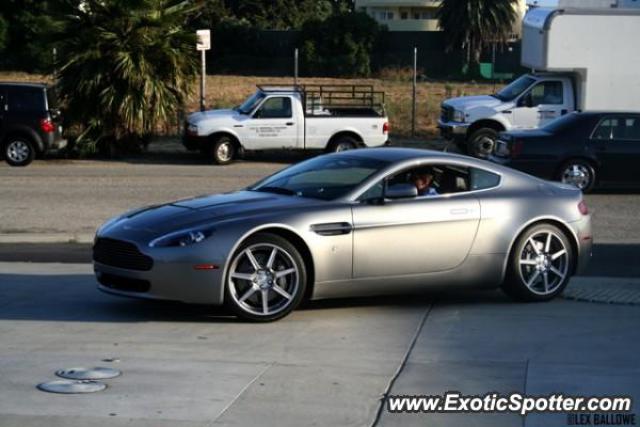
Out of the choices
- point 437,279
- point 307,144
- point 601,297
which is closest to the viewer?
point 437,279

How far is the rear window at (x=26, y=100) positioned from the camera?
23.3 meters

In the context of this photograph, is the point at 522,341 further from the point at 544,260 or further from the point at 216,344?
the point at 216,344

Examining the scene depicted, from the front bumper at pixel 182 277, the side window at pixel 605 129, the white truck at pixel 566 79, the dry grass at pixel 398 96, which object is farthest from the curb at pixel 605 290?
the dry grass at pixel 398 96

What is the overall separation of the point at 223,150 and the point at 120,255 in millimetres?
15654

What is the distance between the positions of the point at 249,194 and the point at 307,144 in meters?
15.2

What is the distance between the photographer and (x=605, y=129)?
19.7m

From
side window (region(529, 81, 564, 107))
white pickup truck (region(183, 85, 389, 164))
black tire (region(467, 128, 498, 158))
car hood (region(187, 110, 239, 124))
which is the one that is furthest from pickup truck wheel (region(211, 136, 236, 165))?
side window (region(529, 81, 564, 107))

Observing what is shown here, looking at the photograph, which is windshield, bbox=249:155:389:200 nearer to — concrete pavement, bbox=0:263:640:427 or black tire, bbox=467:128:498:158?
concrete pavement, bbox=0:263:640:427

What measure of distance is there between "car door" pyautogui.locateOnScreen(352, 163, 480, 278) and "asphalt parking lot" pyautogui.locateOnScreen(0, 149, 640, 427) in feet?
1.39

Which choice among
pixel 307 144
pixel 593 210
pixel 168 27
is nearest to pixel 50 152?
pixel 168 27

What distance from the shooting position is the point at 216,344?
26.4ft

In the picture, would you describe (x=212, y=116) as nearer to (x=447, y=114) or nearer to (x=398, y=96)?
(x=447, y=114)

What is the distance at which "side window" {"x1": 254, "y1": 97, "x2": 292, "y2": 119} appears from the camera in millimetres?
24594

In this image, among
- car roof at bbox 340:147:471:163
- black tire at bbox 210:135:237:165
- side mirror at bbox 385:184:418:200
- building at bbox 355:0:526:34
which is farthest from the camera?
building at bbox 355:0:526:34
